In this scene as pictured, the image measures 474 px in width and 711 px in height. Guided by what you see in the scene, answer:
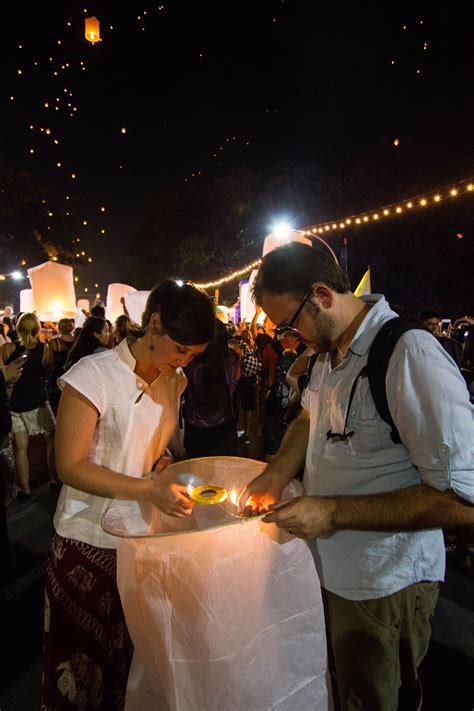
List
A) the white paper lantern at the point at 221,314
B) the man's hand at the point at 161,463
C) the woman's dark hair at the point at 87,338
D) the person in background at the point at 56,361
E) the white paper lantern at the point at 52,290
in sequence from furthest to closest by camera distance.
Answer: the white paper lantern at the point at 52,290
the white paper lantern at the point at 221,314
the person in background at the point at 56,361
the woman's dark hair at the point at 87,338
the man's hand at the point at 161,463

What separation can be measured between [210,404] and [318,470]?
3.00 metres

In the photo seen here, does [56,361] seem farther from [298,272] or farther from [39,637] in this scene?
[298,272]

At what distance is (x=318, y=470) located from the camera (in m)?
1.46

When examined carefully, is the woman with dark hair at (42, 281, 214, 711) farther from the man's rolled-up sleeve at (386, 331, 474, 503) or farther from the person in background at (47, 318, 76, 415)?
the person in background at (47, 318, 76, 415)

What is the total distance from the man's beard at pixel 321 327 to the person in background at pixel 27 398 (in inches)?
180

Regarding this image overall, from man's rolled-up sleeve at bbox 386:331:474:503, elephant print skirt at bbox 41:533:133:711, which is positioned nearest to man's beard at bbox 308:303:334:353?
man's rolled-up sleeve at bbox 386:331:474:503

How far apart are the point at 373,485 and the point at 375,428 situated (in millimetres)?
200

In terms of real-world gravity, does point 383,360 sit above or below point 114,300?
below

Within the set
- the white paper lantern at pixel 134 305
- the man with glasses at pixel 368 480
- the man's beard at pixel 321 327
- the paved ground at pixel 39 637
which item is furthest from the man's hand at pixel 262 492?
the white paper lantern at pixel 134 305

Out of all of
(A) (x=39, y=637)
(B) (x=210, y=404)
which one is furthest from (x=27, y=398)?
(A) (x=39, y=637)

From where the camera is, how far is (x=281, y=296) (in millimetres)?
1488

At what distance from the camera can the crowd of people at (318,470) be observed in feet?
3.87

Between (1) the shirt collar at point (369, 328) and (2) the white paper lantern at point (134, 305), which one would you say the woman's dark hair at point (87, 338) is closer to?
(2) the white paper lantern at point (134, 305)

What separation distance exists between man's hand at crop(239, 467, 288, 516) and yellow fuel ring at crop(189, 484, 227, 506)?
0.35 ft
